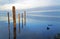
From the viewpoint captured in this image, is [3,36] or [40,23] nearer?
[3,36]

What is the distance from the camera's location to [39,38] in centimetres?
632

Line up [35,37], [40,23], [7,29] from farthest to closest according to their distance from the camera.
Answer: [40,23], [7,29], [35,37]

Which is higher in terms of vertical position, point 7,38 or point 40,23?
point 40,23

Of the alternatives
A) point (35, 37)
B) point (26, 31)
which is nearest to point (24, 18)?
point (26, 31)

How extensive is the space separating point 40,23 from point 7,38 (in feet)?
8.04

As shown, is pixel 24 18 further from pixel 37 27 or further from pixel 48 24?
pixel 48 24

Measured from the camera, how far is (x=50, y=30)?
709 centimetres

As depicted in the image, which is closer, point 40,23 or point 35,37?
point 35,37

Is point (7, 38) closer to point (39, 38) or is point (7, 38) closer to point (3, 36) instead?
point (3, 36)

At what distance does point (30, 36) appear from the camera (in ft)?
21.3

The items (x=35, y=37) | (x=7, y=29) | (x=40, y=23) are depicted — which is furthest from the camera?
(x=40, y=23)

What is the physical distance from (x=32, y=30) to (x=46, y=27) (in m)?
0.88

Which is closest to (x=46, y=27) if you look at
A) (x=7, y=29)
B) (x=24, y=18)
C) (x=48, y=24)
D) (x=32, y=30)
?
(x=48, y=24)

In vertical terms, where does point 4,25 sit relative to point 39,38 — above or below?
above
